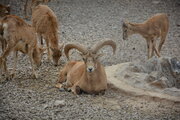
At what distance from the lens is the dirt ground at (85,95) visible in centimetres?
834

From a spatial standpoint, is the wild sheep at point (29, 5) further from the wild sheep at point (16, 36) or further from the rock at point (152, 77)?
the rock at point (152, 77)

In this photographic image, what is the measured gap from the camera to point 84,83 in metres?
9.38

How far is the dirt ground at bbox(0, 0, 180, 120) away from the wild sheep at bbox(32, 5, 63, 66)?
0.40 meters

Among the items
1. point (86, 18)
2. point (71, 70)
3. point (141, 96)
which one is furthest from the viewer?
point (86, 18)

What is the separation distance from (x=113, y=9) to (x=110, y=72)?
810 cm

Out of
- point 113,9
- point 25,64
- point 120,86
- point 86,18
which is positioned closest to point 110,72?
point 120,86

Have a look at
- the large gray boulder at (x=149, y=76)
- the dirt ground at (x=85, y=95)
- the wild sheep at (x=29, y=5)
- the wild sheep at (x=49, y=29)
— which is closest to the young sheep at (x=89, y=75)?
the dirt ground at (x=85, y=95)

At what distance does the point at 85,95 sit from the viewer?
9.36 meters

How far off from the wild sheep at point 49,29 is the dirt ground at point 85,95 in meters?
0.40

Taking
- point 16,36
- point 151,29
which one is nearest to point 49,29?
point 16,36

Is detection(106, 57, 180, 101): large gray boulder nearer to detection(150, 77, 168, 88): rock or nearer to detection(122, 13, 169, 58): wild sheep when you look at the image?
detection(150, 77, 168, 88): rock

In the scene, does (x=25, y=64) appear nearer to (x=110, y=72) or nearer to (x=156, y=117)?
(x=110, y=72)

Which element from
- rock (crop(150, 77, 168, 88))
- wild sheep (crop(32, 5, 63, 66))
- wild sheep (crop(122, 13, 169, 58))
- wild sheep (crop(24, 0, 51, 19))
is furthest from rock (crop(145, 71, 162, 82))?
wild sheep (crop(24, 0, 51, 19))

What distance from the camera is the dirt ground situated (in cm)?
834
